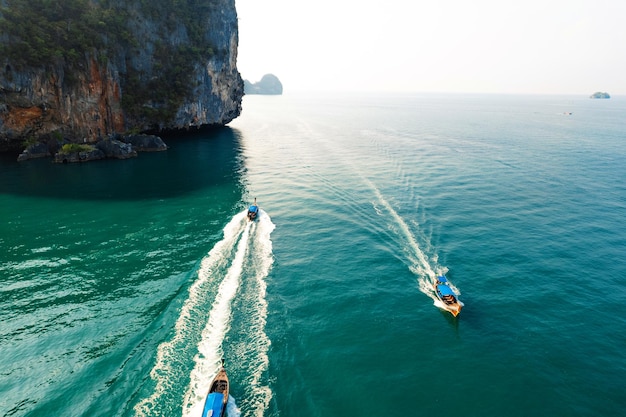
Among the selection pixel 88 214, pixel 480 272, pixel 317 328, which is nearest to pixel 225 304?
pixel 317 328

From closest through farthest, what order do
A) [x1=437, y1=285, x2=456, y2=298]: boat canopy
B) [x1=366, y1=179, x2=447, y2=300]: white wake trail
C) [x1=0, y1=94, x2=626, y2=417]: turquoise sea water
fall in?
[x1=0, y1=94, x2=626, y2=417]: turquoise sea water < [x1=437, y1=285, x2=456, y2=298]: boat canopy < [x1=366, y1=179, x2=447, y2=300]: white wake trail

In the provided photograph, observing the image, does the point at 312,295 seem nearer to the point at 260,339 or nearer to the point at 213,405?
the point at 260,339

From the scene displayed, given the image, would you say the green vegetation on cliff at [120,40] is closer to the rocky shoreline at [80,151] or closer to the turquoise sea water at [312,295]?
the rocky shoreline at [80,151]

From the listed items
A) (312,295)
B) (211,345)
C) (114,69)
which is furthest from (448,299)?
(114,69)

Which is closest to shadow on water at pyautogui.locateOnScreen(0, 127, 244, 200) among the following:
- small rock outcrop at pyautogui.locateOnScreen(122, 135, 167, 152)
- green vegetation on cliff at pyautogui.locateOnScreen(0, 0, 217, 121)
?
small rock outcrop at pyautogui.locateOnScreen(122, 135, 167, 152)

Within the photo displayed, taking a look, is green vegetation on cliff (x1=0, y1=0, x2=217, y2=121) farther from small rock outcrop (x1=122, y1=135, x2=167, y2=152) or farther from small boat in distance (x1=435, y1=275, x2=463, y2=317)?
small boat in distance (x1=435, y1=275, x2=463, y2=317)

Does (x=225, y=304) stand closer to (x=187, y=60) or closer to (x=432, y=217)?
(x=432, y=217)
